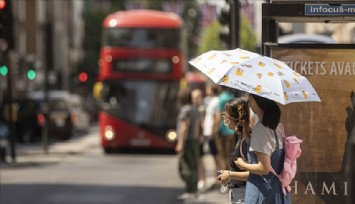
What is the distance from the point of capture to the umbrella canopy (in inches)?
269

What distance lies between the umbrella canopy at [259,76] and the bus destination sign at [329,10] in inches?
25.7

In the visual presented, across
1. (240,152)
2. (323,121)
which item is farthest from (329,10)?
(240,152)

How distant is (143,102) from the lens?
28172mm

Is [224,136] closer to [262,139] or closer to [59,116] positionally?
[262,139]

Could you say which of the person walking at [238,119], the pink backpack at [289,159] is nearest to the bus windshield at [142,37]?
the person walking at [238,119]

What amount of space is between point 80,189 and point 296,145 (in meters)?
10.8

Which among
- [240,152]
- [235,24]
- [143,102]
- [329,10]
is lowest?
[143,102]

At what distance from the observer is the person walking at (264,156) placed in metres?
6.74

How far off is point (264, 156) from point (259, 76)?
61cm

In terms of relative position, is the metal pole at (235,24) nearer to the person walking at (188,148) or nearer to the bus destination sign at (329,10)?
the person walking at (188,148)

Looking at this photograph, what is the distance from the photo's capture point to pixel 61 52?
3078 inches

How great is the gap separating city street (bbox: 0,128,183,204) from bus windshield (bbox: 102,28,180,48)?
3173 mm

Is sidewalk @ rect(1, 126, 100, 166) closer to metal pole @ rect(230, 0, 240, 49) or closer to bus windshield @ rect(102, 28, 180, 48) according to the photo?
bus windshield @ rect(102, 28, 180, 48)

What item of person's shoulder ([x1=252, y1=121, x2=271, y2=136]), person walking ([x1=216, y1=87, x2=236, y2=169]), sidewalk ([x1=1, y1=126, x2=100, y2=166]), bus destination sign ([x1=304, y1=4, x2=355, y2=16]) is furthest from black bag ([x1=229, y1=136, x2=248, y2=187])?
sidewalk ([x1=1, y1=126, x2=100, y2=166])
